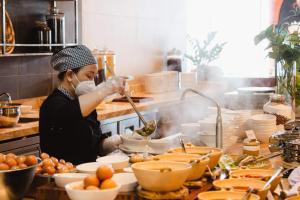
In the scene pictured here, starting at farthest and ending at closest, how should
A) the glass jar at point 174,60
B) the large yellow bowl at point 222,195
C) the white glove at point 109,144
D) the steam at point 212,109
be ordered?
the glass jar at point 174,60 < the steam at point 212,109 < the white glove at point 109,144 < the large yellow bowl at point 222,195

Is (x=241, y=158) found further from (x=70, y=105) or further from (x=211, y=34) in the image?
(x=211, y=34)

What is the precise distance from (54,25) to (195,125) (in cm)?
247

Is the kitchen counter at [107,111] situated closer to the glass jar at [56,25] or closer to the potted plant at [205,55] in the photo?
the glass jar at [56,25]

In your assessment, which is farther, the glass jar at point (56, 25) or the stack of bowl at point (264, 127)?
the glass jar at point (56, 25)

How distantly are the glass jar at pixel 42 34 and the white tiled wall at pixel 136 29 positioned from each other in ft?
3.41

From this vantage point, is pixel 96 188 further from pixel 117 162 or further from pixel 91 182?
pixel 117 162

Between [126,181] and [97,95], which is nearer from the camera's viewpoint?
[126,181]

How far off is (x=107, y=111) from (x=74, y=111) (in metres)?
1.76

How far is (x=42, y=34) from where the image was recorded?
17.4ft

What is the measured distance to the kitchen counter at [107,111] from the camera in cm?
401

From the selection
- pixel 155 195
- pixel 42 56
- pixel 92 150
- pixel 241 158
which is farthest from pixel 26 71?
pixel 155 195

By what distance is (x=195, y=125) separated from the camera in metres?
3.51

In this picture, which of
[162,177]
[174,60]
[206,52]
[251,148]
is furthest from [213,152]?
[206,52]

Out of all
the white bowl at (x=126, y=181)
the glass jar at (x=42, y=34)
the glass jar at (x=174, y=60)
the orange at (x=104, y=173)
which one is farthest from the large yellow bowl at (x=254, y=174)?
the glass jar at (x=174, y=60)
